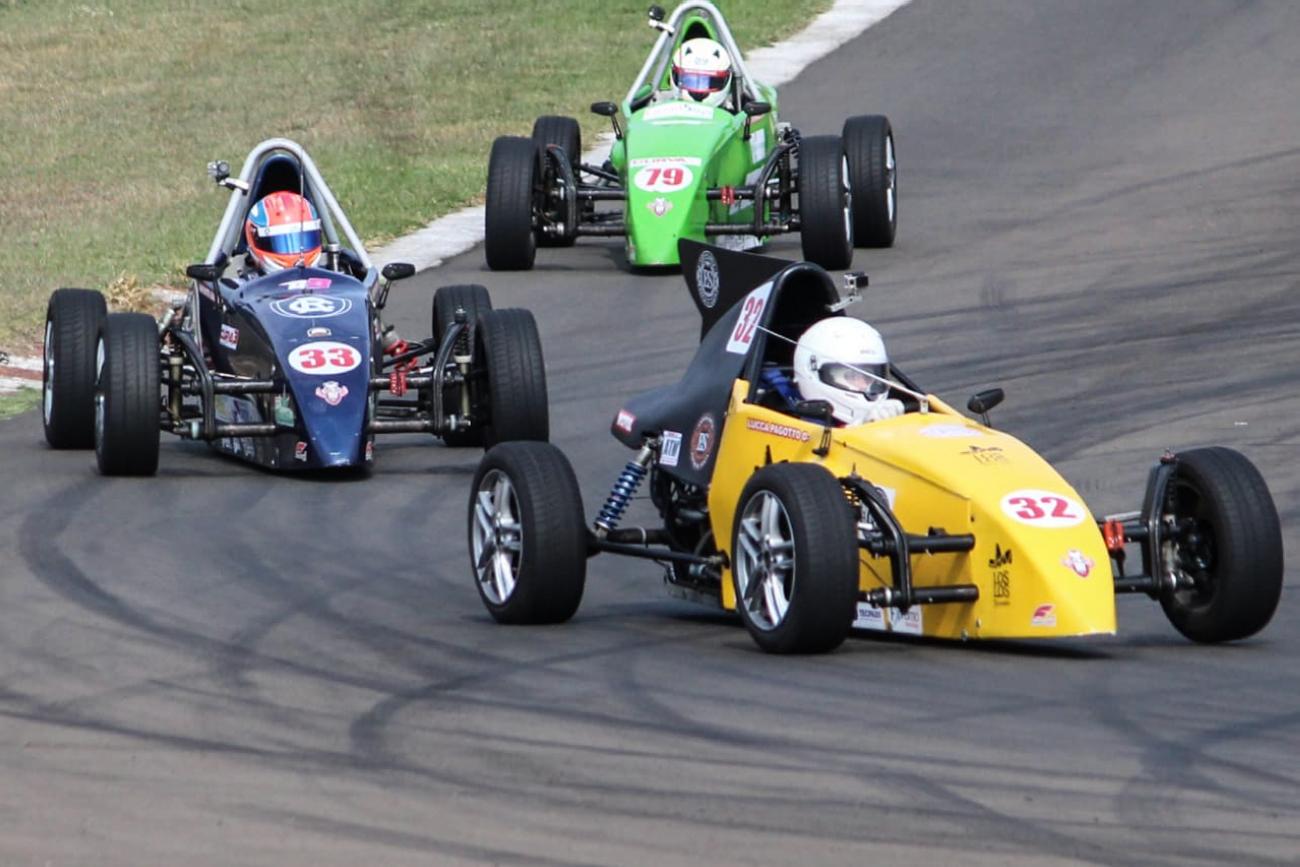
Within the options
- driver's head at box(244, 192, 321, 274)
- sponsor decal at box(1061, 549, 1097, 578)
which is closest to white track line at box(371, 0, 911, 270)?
driver's head at box(244, 192, 321, 274)

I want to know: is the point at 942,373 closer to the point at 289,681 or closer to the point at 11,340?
the point at 11,340

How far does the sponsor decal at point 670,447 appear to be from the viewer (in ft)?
35.3

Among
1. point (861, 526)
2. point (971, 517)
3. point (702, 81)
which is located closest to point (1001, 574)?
point (971, 517)

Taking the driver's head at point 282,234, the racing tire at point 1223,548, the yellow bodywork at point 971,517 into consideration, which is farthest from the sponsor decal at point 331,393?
the racing tire at point 1223,548

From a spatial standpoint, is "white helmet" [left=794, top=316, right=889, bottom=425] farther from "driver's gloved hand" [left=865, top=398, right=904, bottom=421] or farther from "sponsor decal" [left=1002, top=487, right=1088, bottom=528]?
"sponsor decal" [left=1002, top=487, right=1088, bottom=528]

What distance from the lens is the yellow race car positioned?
900cm

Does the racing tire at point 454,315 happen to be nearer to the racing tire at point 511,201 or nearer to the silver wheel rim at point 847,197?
the racing tire at point 511,201

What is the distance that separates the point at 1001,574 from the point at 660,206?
10572 mm

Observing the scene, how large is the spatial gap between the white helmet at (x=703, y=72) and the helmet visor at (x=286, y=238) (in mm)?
5994

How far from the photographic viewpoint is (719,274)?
11.2 meters

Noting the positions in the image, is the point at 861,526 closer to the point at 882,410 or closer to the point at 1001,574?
the point at 1001,574

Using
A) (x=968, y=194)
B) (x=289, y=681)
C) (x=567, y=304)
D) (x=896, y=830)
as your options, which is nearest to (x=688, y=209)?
(x=567, y=304)

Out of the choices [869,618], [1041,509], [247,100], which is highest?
[247,100]

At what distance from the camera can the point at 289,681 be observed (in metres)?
9.06
